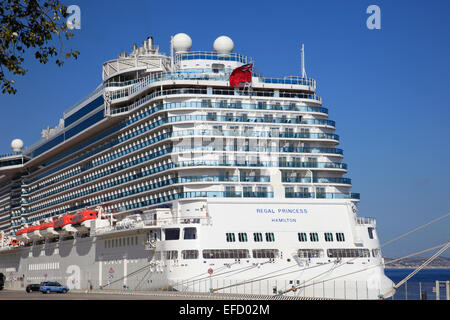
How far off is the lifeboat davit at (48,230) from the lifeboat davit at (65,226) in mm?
1288

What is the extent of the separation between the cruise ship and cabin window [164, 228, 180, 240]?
0.11 meters

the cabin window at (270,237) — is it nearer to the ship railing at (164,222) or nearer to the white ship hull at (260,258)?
the white ship hull at (260,258)

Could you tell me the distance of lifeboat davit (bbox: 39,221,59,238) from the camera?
7962 cm

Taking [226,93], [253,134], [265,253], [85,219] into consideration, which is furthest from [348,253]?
[85,219]

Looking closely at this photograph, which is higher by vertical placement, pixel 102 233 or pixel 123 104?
pixel 123 104

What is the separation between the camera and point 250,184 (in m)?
56.1

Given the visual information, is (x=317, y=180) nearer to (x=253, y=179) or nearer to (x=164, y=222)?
(x=253, y=179)

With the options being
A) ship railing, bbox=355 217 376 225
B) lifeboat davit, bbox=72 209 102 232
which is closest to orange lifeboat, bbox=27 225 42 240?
lifeboat davit, bbox=72 209 102 232

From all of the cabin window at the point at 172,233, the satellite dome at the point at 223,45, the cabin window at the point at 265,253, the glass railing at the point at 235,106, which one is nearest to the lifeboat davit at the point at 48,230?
the glass railing at the point at 235,106

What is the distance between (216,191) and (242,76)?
1136 centimetres
